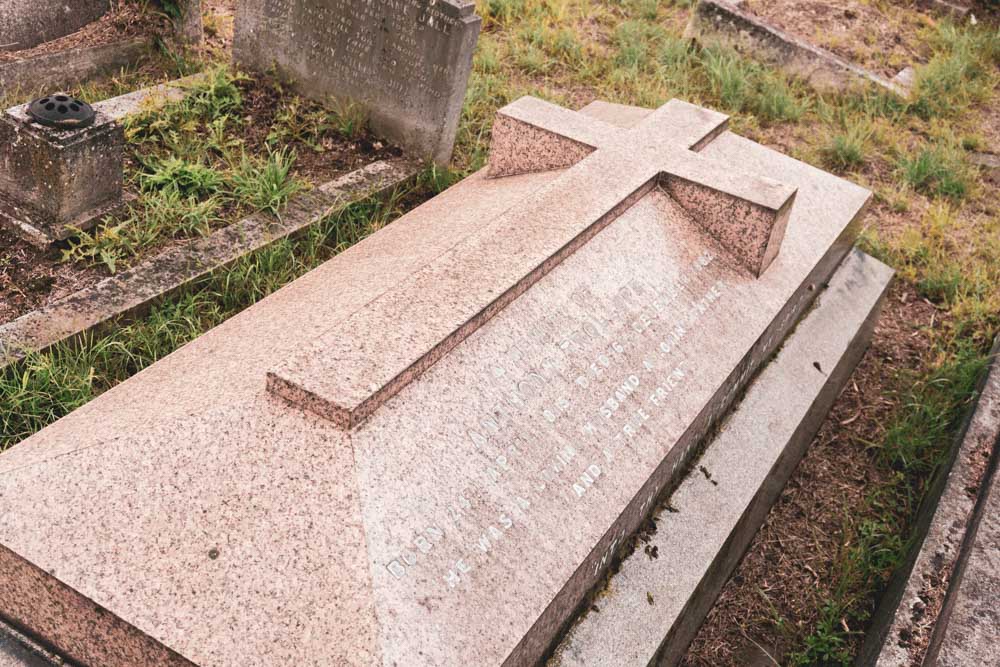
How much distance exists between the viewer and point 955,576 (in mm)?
2525

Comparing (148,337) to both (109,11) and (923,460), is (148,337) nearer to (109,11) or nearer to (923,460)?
(109,11)

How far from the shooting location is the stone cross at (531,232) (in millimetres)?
2053

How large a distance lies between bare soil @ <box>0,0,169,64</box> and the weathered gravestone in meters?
0.47

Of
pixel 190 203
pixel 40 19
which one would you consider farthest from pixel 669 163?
pixel 40 19

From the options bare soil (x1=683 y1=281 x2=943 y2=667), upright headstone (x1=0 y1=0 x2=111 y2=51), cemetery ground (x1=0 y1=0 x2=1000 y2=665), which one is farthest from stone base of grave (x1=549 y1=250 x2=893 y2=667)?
upright headstone (x1=0 y1=0 x2=111 y2=51)

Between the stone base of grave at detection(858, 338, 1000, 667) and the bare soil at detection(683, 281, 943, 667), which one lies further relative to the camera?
A: the bare soil at detection(683, 281, 943, 667)

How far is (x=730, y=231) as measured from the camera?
9.94ft

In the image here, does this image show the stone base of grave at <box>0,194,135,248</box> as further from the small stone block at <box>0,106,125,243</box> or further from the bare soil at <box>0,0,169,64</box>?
the bare soil at <box>0,0,169,64</box>

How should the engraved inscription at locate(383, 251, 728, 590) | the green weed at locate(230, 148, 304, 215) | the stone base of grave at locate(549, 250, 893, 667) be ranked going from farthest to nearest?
the green weed at locate(230, 148, 304, 215) < the stone base of grave at locate(549, 250, 893, 667) < the engraved inscription at locate(383, 251, 728, 590)

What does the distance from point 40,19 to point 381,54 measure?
171 centimetres

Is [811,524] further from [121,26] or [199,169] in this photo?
[121,26]

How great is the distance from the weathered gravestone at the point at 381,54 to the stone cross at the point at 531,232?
777 millimetres

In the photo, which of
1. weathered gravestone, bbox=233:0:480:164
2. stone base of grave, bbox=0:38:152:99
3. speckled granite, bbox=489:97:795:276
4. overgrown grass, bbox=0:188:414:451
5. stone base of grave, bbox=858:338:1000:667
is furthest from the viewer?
stone base of grave, bbox=0:38:152:99

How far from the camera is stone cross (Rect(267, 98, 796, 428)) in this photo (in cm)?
205
